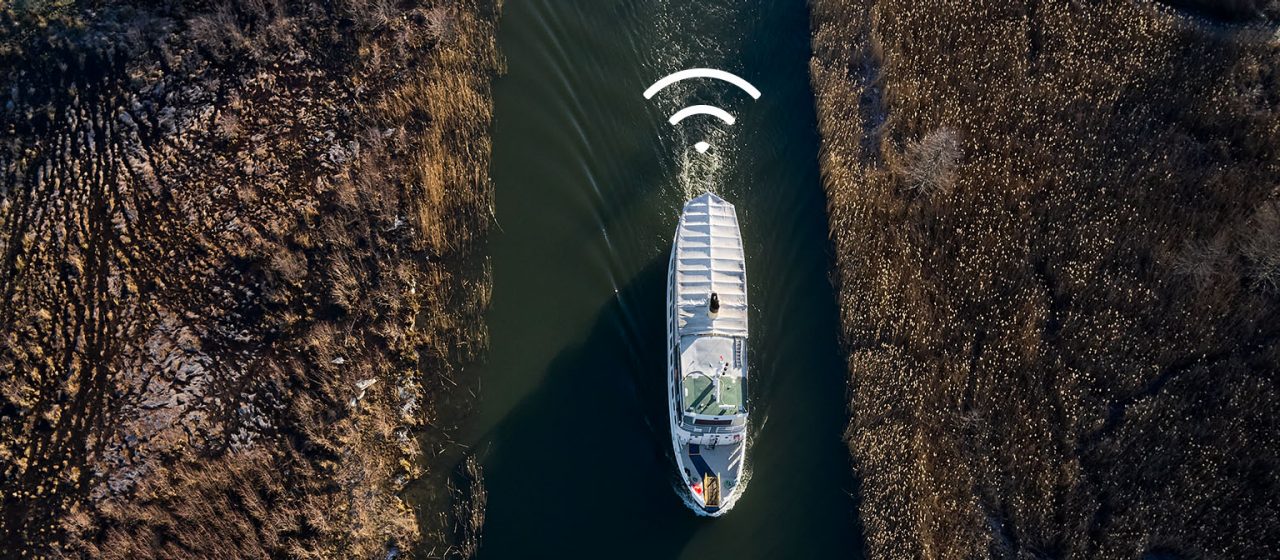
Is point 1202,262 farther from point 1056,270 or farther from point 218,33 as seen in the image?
point 218,33

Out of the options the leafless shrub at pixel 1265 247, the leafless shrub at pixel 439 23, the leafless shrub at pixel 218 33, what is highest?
the leafless shrub at pixel 218 33

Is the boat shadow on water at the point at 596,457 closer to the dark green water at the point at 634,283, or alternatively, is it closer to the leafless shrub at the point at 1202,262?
the dark green water at the point at 634,283

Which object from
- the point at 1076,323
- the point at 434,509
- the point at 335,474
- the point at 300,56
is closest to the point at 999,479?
the point at 1076,323

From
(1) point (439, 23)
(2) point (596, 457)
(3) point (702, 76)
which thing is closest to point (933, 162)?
(3) point (702, 76)

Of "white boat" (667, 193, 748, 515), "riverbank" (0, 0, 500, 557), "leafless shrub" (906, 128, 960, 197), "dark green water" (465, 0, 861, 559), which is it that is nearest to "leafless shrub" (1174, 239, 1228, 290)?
"leafless shrub" (906, 128, 960, 197)

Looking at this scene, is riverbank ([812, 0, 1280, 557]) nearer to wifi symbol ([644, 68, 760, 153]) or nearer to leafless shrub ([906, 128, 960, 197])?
leafless shrub ([906, 128, 960, 197])

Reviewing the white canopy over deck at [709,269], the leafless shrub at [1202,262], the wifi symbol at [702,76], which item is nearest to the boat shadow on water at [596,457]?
the white canopy over deck at [709,269]
